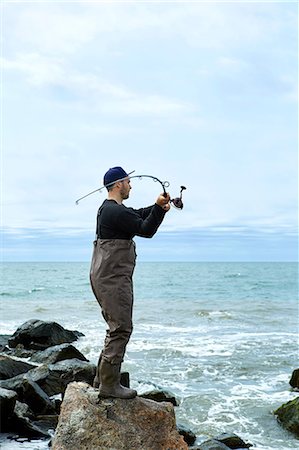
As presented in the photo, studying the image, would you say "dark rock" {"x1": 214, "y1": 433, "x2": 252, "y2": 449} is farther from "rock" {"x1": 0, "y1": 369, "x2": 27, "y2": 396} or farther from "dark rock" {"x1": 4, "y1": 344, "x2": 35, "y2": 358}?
"dark rock" {"x1": 4, "y1": 344, "x2": 35, "y2": 358}

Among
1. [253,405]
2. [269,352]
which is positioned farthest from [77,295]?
[253,405]

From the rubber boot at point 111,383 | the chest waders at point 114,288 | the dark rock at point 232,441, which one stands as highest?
the chest waders at point 114,288

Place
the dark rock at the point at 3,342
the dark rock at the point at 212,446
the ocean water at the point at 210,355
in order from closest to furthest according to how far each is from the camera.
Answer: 1. the dark rock at the point at 212,446
2. the ocean water at the point at 210,355
3. the dark rock at the point at 3,342

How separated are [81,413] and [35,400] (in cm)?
365

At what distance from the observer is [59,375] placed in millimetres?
11211

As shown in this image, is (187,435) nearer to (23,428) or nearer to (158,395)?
(158,395)

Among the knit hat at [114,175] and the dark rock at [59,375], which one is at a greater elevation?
the knit hat at [114,175]

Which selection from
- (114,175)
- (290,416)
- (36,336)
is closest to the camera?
(114,175)

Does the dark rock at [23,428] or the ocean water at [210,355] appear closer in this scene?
the dark rock at [23,428]

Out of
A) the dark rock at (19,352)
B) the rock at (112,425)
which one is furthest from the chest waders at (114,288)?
the dark rock at (19,352)

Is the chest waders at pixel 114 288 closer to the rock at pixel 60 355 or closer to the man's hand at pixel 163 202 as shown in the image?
the man's hand at pixel 163 202

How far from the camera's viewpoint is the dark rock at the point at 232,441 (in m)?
9.82

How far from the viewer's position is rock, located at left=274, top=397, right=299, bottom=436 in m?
11.1

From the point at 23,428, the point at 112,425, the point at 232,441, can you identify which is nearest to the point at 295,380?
the point at 232,441
